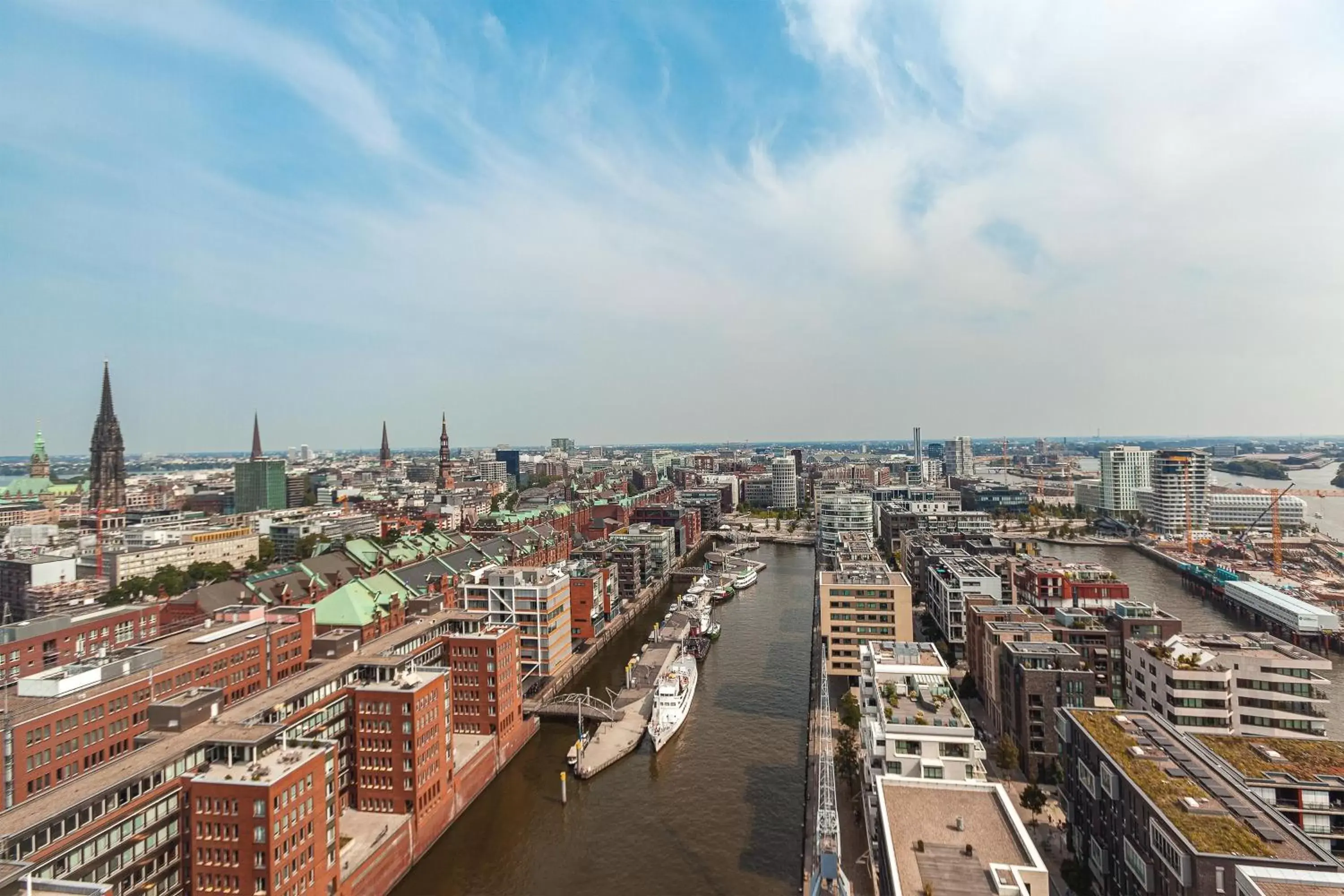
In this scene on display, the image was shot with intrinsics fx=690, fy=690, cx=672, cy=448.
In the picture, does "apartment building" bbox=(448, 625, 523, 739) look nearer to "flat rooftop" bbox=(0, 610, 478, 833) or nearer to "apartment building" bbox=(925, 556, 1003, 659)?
"flat rooftop" bbox=(0, 610, 478, 833)

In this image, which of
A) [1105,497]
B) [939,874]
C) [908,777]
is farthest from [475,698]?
[1105,497]

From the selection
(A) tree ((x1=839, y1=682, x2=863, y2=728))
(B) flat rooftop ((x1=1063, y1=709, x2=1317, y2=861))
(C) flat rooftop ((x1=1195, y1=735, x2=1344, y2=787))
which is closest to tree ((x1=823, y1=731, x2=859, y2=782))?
(A) tree ((x1=839, y1=682, x2=863, y2=728))

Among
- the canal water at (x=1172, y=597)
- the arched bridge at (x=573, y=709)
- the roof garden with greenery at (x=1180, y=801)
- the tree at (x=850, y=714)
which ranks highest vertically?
the roof garden with greenery at (x=1180, y=801)

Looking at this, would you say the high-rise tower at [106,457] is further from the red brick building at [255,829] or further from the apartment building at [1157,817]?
the apartment building at [1157,817]

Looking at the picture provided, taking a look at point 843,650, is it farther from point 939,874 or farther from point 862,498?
point 862,498

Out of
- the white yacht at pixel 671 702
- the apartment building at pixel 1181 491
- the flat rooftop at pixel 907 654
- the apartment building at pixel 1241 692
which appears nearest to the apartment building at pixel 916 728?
the flat rooftop at pixel 907 654

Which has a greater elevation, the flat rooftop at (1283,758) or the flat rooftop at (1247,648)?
the flat rooftop at (1247,648)

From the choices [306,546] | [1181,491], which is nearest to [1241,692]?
[1181,491]
